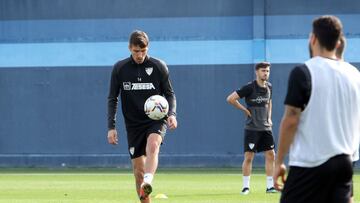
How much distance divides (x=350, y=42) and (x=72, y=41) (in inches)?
321

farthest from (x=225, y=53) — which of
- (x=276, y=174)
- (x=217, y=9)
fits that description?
(x=276, y=174)

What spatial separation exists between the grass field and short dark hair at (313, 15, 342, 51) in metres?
8.55

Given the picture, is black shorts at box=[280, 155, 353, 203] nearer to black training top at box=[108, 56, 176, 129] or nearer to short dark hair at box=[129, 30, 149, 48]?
short dark hair at box=[129, 30, 149, 48]

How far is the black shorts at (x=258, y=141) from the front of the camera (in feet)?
59.5

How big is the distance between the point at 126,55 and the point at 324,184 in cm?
2261

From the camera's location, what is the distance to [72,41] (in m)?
29.6

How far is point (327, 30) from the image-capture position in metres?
7.04

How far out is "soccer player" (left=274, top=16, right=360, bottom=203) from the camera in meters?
7.05

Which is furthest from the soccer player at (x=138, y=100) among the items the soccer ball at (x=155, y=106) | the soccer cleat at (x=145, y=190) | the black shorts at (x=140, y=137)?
the soccer cleat at (x=145, y=190)

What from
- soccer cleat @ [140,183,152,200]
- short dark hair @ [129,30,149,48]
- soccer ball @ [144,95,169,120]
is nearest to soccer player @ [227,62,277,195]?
soccer ball @ [144,95,169,120]

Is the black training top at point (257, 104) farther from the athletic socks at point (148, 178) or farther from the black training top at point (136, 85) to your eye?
the athletic socks at point (148, 178)

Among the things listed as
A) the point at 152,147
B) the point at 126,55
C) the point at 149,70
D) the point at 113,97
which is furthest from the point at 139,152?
the point at 126,55

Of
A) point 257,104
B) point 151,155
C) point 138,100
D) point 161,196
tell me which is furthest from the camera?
point 257,104

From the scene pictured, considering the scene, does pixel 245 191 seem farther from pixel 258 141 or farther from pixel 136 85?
pixel 136 85
